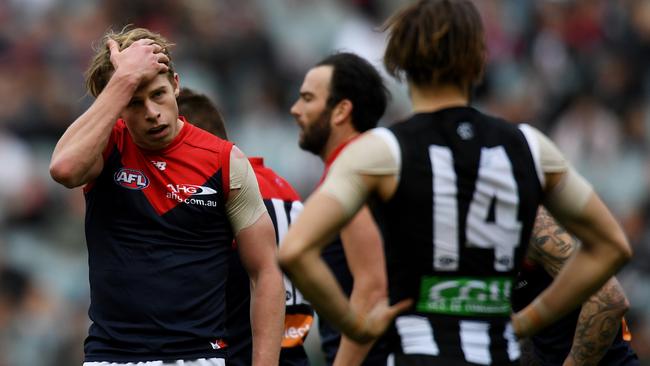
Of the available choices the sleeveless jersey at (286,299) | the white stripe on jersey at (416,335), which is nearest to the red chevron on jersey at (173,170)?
the sleeveless jersey at (286,299)

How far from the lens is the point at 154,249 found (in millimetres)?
5629

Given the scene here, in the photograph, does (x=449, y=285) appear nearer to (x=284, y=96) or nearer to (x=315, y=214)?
(x=315, y=214)

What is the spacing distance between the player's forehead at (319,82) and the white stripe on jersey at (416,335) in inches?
125

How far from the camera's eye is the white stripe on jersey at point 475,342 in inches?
180

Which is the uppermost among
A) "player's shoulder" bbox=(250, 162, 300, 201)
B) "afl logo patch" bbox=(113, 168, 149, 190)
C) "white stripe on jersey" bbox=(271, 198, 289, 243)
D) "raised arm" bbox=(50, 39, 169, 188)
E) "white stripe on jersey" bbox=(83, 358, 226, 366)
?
"raised arm" bbox=(50, 39, 169, 188)

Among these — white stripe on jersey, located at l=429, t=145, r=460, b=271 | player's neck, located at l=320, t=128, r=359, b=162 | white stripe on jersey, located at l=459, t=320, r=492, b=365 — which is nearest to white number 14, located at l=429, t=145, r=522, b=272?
white stripe on jersey, located at l=429, t=145, r=460, b=271

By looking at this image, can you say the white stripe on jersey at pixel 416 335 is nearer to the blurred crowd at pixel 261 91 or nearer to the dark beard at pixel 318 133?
the dark beard at pixel 318 133

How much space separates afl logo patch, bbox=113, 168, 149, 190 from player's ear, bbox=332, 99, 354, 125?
2.09 meters

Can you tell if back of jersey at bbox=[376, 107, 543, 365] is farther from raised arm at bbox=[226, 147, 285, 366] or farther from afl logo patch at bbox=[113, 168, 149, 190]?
afl logo patch at bbox=[113, 168, 149, 190]

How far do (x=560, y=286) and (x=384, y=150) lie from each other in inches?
37.3

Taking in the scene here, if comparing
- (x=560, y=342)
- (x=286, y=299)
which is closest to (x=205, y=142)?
(x=286, y=299)

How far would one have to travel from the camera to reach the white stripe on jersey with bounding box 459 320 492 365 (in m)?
4.57

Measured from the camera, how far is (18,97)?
579 inches

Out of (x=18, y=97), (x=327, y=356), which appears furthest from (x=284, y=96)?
(x=327, y=356)
